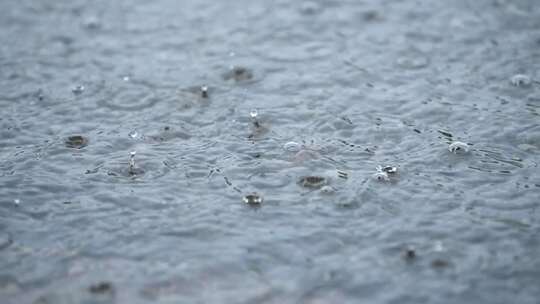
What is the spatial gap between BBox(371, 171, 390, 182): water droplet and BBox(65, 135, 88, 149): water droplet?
2.35 meters

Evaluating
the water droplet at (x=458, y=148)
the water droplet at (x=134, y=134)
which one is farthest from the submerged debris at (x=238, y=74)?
the water droplet at (x=458, y=148)

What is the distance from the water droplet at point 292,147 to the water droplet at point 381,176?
67 cm

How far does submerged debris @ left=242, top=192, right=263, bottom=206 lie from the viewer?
4.73 metres

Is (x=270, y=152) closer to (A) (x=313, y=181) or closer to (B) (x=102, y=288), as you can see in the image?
(A) (x=313, y=181)

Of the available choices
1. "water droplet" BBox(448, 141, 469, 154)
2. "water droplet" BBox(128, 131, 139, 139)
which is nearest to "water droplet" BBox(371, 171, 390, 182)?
"water droplet" BBox(448, 141, 469, 154)

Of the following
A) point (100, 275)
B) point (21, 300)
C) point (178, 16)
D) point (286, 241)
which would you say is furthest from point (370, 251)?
point (178, 16)

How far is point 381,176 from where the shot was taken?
16.1 feet

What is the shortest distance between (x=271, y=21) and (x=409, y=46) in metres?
1.54

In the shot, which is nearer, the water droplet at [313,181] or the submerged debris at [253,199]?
the submerged debris at [253,199]

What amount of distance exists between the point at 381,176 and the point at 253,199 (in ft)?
3.19

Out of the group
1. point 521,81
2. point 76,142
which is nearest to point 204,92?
point 76,142

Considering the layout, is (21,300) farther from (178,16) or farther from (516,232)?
(178,16)

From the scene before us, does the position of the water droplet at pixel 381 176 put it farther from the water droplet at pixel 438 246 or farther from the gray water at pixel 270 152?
the water droplet at pixel 438 246

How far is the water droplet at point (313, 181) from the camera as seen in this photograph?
488 cm
